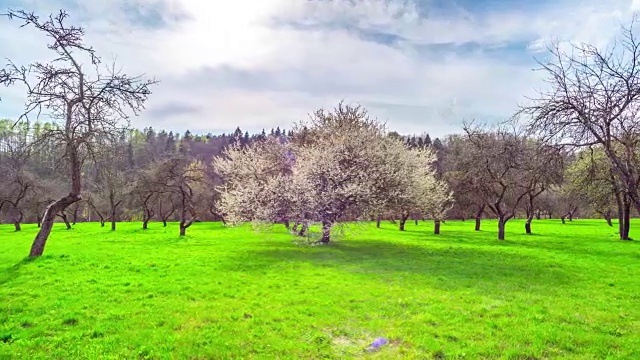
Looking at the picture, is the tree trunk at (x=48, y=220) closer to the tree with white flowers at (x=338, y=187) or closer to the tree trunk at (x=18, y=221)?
the tree with white flowers at (x=338, y=187)

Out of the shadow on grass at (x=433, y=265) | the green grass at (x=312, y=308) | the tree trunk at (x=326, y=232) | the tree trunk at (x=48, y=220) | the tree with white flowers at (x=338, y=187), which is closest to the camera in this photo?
the green grass at (x=312, y=308)

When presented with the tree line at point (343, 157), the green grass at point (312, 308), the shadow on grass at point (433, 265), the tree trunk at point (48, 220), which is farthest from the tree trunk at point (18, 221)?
the shadow on grass at point (433, 265)

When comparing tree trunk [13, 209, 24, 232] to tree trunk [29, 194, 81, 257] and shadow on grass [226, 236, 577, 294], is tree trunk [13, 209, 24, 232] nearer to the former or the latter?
tree trunk [29, 194, 81, 257]

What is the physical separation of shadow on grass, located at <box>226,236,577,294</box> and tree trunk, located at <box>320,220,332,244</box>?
1.09 m

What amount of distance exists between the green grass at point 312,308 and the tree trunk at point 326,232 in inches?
246

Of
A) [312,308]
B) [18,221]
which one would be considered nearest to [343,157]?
[312,308]

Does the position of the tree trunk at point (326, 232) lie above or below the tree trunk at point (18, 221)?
above

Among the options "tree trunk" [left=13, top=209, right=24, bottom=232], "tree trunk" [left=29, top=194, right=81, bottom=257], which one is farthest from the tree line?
"tree trunk" [left=13, top=209, right=24, bottom=232]

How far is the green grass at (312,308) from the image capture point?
8734mm

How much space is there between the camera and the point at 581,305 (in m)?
12.4

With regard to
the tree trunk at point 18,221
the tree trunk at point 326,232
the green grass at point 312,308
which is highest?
the tree trunk at point 326,232

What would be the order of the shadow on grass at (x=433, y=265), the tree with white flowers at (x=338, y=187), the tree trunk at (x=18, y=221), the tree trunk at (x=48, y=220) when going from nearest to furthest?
1. the shadow on grass at (x=433, y=265)
2. the tree trunk at (x=48, y=220)
3. the tree with white flowers at (x=338, y=187)
4. the tree trunk at (x=18, y=221)

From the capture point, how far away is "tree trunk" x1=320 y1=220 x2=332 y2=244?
2759 cm

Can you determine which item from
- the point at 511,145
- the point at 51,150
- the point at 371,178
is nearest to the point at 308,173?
the point at 371,178
